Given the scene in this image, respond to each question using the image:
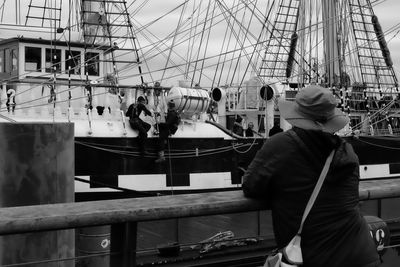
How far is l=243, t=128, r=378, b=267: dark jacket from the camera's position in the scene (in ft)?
7.53

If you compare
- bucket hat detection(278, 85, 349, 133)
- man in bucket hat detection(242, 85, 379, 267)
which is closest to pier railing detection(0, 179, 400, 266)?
man in bucket hat detection(242, 85, 379, 267)

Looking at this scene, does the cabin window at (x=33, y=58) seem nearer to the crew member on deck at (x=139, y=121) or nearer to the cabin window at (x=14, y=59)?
the cabin window at (x=14, y=59)

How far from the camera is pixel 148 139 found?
12.2m

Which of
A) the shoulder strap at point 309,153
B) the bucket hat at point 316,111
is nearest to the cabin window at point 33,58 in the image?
the bucket hat at point 316,111

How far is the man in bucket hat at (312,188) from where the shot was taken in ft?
7.53

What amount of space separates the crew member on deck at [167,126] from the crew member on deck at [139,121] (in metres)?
0.35

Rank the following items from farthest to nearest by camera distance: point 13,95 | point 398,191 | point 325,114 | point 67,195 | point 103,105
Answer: point 103,105
point 13,95
point 67,195
point 398,191
point 325,114

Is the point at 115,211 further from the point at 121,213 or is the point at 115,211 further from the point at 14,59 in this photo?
the point at 14,59

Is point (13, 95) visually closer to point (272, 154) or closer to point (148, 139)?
point (148, 139)

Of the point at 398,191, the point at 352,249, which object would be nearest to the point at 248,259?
the point at 398,191

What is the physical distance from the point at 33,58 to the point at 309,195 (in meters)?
13.5

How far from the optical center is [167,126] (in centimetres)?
1220

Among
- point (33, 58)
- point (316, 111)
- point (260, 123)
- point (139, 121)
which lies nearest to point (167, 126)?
point (139, 121)

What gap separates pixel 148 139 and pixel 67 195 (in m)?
8.48
